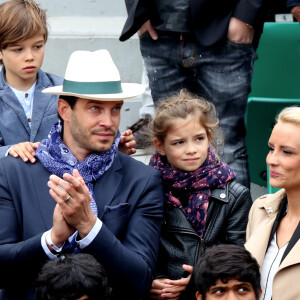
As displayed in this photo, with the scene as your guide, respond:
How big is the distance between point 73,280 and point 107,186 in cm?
79

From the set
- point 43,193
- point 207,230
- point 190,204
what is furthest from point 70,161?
point 207,230

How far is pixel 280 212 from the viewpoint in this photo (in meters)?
3.84

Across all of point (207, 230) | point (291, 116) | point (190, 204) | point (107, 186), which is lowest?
point (207, 230)

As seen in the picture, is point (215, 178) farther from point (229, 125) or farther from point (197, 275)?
point (229, 125)

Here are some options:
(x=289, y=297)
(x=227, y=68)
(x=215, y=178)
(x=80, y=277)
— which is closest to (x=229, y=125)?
(x=227, y=68)

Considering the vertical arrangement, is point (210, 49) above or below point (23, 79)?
above

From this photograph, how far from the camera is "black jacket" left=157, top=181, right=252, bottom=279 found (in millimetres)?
4035

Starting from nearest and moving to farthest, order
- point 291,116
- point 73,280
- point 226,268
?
point 73,280, point 226,268, point 291,116

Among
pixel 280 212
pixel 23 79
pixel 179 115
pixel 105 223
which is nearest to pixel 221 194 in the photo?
pixel 280 212

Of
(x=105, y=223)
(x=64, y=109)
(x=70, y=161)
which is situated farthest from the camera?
(x=64, y=109)

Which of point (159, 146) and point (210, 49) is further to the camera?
point (210, 49)

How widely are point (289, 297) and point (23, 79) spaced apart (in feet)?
6.40

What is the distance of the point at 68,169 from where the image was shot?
3979 mm

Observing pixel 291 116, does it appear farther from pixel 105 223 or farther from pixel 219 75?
pixel 219 75
